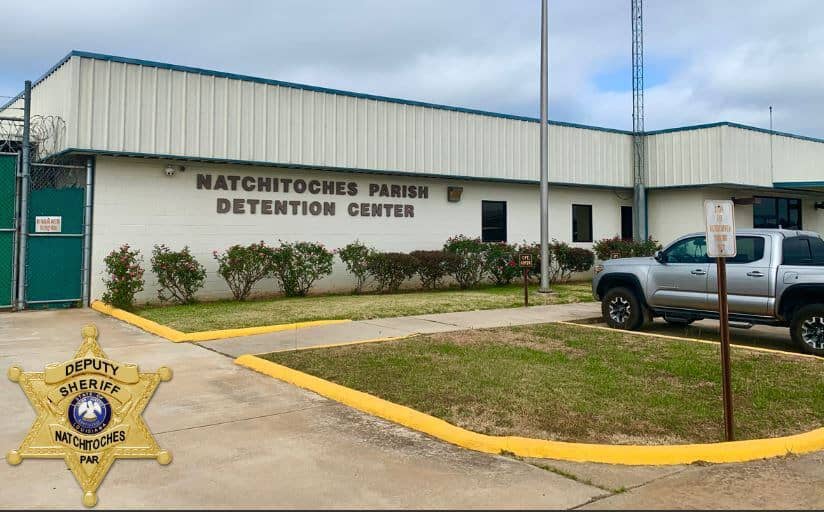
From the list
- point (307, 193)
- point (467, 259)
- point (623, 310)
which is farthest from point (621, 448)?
point (467, 259)

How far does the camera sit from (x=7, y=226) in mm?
14055

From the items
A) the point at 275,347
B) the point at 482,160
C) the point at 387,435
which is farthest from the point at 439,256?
the point at 387,435

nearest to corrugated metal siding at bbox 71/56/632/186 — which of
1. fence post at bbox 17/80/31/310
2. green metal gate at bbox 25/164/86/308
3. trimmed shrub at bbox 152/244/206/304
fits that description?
fence post at bbox 17/80/31/310

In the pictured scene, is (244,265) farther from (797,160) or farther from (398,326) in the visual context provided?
(797,160)

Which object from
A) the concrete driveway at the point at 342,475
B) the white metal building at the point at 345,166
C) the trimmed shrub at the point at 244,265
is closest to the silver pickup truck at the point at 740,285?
the concrete driveway at the point at 342,475

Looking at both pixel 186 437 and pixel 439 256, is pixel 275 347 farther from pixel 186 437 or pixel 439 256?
pixel 439 256

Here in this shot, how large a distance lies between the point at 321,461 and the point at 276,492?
68 cm

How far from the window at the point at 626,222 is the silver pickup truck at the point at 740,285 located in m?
13.0

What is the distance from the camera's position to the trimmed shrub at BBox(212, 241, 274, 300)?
1553cm

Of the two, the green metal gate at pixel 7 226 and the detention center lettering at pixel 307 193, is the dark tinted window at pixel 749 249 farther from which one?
the green metal gate at pixel 7 226

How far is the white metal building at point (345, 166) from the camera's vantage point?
48.5 feet

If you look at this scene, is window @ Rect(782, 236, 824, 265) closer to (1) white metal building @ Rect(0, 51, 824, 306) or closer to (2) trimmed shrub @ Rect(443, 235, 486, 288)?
(2) trimmed shrub @ Rect(443, 235, 486, 288)

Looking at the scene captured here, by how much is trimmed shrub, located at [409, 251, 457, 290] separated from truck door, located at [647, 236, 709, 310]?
778 cm

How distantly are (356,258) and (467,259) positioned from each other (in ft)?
11.8
